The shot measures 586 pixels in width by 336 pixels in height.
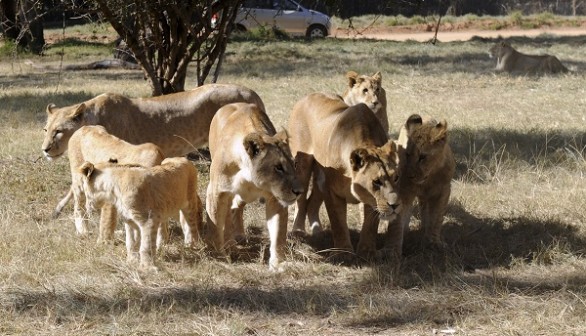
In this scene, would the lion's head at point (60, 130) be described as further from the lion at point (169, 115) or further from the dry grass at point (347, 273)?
the dry grass at point (347, 273)

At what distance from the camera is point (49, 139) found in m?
7.27

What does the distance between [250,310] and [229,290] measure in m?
0.35

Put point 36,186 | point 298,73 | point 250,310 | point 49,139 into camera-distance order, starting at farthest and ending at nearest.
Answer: point 298,73, point 36,186, point 49,139, point 250,310

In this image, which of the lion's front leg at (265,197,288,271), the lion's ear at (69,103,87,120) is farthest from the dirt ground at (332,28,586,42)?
the lion's front leg at (265,197,288,271)

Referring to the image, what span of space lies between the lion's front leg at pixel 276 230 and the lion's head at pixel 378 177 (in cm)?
56

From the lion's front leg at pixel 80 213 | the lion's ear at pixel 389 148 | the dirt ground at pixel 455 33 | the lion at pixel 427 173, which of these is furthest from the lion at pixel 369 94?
the dirt ground at pixel 455 33

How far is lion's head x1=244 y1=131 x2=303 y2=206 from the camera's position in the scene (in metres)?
5.60

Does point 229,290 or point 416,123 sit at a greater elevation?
point 416,123

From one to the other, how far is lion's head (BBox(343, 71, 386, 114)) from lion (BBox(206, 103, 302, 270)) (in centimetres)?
215

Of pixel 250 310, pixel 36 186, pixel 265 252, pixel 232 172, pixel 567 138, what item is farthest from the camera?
pixel 567 138

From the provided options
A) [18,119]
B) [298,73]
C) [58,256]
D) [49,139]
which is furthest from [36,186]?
[298,73]

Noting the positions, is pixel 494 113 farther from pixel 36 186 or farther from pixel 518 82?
pixel 36 186

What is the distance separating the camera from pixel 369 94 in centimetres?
848

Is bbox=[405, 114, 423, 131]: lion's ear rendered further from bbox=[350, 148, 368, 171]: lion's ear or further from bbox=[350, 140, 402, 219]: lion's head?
bbox=[350, 148, 368, 171]: lion's ear
